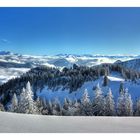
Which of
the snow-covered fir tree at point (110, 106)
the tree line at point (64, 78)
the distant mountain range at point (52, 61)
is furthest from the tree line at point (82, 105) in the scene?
the distant mountain range at point (52, 61)

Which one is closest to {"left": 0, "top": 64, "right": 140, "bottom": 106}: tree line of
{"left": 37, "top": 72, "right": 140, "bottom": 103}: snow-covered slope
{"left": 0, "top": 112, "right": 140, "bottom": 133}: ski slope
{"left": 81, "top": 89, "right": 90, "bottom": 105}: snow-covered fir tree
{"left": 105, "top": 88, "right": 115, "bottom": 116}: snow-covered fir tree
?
{"left": 37, "top": 72, "right": 140, "bottom": 103}: snow-covered slope

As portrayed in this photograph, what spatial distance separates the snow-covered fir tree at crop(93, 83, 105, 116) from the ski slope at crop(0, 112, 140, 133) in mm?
189

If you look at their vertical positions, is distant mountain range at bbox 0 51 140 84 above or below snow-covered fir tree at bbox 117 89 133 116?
above

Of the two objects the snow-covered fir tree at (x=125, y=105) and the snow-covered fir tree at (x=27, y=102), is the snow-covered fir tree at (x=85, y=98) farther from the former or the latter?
the snow-covered fir tree at (x=27, y=102)

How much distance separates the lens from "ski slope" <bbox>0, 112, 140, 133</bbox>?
433 inches

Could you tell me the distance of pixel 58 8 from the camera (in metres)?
11.4

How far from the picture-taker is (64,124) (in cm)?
1113

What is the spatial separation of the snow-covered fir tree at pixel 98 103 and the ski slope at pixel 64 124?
0.19m

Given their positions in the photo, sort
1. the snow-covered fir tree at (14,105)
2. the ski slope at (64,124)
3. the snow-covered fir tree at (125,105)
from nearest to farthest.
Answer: the ski slope at (64,124), the snow-covered fir tree at (125,105), the snow-covered fir tree at (14,105)

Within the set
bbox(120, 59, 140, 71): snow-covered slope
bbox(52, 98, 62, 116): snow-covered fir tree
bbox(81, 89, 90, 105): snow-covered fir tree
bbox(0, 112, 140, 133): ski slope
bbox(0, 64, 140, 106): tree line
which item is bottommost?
bbox(0, 112, 140, 133): ski slope

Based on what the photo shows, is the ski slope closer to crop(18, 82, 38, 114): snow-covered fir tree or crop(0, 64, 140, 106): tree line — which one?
crop(18, 82, 38, 114): snow-covered fir tree

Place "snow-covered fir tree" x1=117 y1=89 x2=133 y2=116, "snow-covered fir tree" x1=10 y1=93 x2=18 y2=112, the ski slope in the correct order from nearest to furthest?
the ski slope < "snow-covered fir tree" x1=117 y1=89 x2=133 y2=116 < "snow-covered fir tree" x1=10 y1=93 x2=18 y2=112

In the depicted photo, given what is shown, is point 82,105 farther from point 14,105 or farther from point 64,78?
point 14,105

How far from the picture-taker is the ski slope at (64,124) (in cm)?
1101
